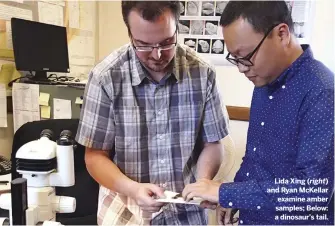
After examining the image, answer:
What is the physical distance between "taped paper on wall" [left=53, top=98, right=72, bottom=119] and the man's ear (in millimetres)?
1088

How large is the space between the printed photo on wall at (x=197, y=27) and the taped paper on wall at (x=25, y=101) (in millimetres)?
782

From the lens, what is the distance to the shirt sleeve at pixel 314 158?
65cm

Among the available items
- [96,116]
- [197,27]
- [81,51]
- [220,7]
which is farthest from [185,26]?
[81,51]

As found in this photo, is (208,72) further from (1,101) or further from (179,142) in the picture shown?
(1,101)

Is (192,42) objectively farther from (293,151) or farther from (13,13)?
(13,13)

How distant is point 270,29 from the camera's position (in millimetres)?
721

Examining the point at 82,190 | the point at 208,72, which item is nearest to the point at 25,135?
the point at 82,190

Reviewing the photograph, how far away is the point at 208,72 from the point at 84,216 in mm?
723

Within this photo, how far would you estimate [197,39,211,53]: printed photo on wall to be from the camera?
126 cm

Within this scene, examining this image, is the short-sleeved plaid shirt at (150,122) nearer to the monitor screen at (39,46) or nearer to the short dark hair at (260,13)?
the short dark hair at (260,13)

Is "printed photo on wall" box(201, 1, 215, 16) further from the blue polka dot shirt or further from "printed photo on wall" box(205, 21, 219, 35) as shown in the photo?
the blue polka dot shirt

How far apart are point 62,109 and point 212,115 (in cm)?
86

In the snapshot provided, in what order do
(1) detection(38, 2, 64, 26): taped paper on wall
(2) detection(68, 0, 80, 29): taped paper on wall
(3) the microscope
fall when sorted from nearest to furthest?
(3) the microscope, (1) detection(38, 2, 64, 26): taped paper on wall, (2) detection(68, 0, 80, 29): taped paper on wall

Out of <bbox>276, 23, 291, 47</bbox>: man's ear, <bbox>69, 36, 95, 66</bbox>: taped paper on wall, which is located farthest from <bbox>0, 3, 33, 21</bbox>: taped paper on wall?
<bbox>276, 23, 291, 47</bbox>: man's ear
